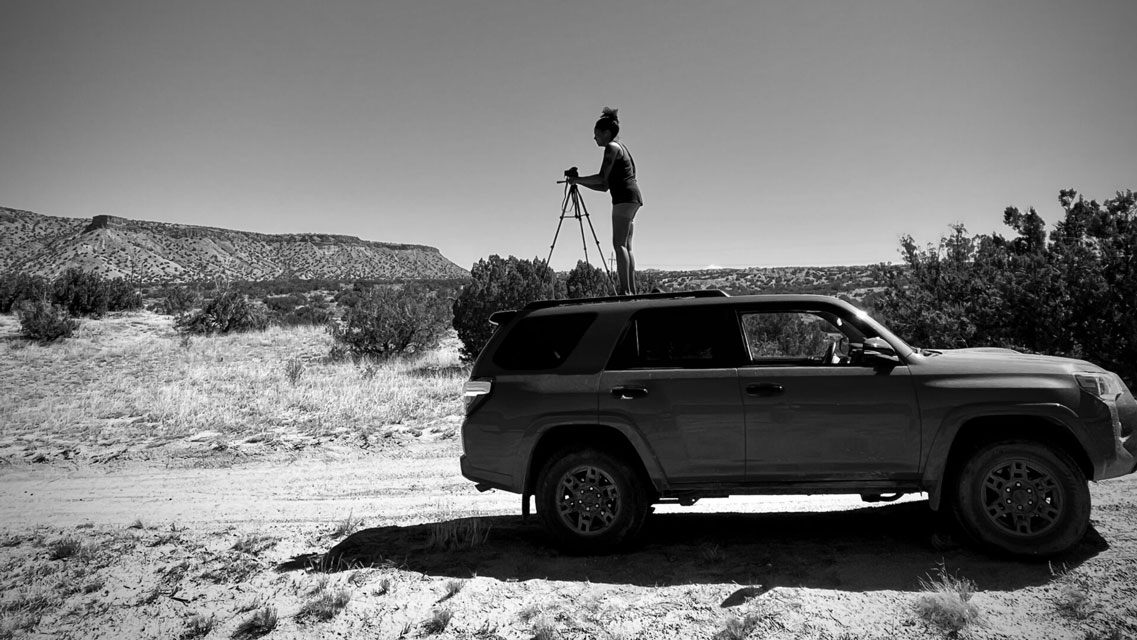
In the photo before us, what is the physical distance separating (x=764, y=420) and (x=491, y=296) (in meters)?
14.4

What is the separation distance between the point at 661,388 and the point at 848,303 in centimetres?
164

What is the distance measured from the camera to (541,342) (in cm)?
511

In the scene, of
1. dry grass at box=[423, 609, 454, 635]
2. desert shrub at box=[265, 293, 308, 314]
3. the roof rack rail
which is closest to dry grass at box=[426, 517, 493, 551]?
dry grass at box=[423, 609, 454, 635]

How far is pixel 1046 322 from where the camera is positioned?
11211 millimetres

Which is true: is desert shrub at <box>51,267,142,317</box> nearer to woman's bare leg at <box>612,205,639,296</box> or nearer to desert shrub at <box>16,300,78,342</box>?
desert shrub at <box>16,300,78,342</box>

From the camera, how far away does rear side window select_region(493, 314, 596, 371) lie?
16.6 feet

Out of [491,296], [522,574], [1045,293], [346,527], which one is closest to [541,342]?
[522,574]

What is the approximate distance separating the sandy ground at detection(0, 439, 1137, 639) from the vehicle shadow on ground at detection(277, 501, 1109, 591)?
0.07ft

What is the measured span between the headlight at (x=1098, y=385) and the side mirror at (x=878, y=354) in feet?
3.89

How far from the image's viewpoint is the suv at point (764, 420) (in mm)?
4289

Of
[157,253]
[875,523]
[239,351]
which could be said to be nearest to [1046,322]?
[875,523]

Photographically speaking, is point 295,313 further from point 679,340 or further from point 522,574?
point 679,340

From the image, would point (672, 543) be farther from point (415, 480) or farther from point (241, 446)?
point (241, 446)

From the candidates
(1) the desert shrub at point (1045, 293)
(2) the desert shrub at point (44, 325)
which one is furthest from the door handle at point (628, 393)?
(2) the desert shrub at point (44, 325)
